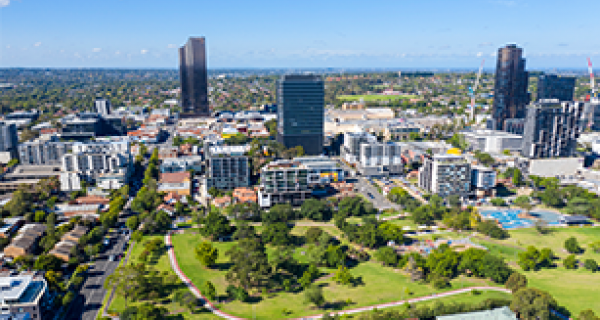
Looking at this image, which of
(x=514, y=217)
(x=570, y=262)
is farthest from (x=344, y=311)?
(x=514, y=217)

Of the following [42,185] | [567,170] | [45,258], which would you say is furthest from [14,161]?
[567,170]

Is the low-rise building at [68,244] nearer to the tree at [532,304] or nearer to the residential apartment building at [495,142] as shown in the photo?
the tree at [532,304]

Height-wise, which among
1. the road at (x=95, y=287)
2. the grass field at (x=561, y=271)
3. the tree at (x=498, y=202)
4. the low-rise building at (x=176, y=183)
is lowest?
the road at (x=95, y=287)

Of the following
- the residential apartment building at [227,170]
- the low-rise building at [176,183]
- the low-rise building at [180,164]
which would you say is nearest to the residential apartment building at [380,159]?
the residential apartment building at [227,170]

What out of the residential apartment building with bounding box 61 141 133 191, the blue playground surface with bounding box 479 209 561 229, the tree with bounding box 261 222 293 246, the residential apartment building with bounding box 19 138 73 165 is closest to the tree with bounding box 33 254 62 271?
the tree with bounding box 261 222 293 246

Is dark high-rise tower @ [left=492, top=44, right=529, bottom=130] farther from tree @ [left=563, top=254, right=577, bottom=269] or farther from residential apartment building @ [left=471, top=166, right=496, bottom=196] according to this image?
tree @ [left=563, top=254, right=577, bottom=269]

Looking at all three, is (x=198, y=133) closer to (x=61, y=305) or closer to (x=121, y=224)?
(x=121, y=224)
